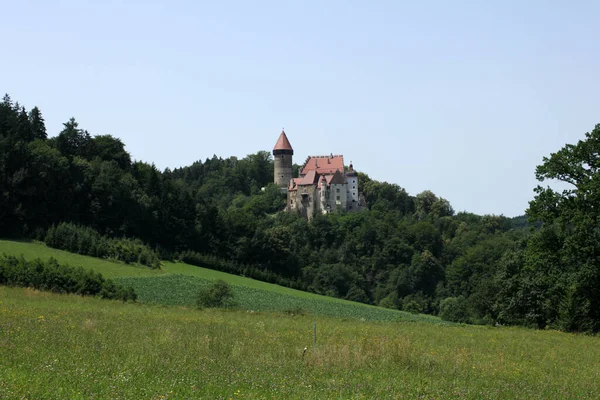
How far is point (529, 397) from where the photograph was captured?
12375 millimetres

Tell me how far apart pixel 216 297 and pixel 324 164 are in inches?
4441

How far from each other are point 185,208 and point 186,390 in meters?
75.3

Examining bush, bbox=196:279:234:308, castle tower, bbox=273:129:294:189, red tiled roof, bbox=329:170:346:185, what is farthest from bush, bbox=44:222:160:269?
castle tower, bbox=273:129:294:189

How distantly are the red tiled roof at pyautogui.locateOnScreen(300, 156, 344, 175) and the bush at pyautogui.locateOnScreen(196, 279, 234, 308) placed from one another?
350ft

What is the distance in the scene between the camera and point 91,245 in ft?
202

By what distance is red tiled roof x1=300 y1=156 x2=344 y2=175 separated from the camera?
489 feet

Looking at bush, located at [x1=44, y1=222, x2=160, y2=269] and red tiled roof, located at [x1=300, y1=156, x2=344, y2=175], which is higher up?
red tiled roof, located at [x1=300, y1=156, x2=344, y2=175]

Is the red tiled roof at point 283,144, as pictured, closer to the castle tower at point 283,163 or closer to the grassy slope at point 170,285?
the castle tower at point 283,163

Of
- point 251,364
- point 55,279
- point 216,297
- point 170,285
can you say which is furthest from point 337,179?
point 251,364

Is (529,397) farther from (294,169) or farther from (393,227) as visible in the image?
(294,169)

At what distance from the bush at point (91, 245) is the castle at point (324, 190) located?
76.2 m

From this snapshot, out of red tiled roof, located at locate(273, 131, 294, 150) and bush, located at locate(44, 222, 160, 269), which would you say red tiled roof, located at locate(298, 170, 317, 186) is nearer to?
red tiled roof, located at locate(273, 131, 294, 150)

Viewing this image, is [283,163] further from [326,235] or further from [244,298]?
[244,298]

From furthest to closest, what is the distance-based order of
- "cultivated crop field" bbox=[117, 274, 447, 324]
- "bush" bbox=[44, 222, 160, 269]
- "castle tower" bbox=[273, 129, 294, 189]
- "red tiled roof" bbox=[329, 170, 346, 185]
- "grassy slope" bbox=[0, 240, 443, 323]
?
"castle tower" bbox=[273, 129, 294, 189]
"red tiled roof" bbox=[329, 170, 346, 185]
"bush" bbox=[44, 222, 160, 269]
"grassy slope" bbox=[0, 240, 443, 323]
"cultivated crop field" bbox=[117, 274, 447, 324]
